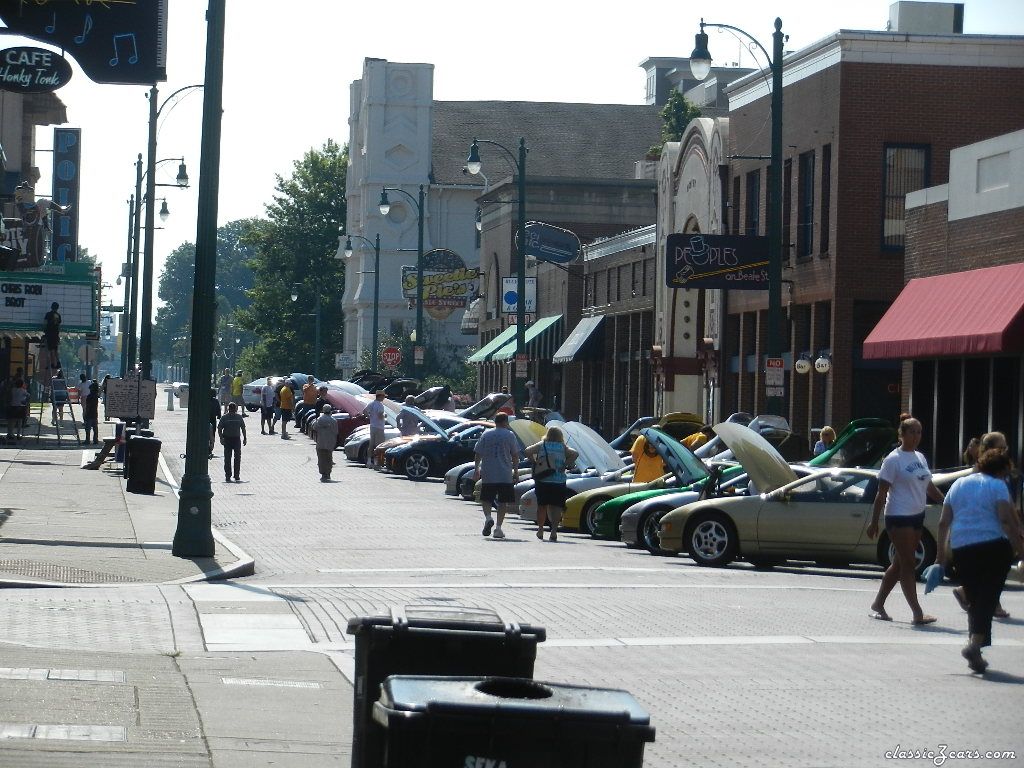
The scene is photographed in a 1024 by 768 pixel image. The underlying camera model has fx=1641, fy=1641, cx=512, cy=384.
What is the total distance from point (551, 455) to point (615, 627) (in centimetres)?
958

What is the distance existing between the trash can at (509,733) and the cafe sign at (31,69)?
721 inches

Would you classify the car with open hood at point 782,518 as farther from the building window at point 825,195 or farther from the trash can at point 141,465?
the building window at point 825,195

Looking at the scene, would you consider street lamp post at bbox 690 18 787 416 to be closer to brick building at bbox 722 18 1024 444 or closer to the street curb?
brick building at bbox 722 18 1024 444

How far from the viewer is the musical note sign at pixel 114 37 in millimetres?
21250

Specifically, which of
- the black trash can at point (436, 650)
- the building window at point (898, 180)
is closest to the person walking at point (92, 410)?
the building window at point (898, 180)

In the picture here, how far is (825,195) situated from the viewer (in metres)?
39.0

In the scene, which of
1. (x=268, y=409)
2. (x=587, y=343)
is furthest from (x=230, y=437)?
(x=587, y=343)

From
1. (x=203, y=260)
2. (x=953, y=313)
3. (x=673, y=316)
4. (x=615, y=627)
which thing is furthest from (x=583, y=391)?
(x=615, y=627)

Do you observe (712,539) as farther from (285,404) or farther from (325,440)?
(285,404)

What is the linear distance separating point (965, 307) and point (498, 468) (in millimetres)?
9378

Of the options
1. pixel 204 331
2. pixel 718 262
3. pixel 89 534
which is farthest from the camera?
pixel 718 262

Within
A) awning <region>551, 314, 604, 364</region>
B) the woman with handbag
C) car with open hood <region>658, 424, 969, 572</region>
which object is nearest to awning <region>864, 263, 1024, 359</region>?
car with open hood <region>658, 424, 969, 572</region>

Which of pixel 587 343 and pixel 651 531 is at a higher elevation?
pixel 587 343

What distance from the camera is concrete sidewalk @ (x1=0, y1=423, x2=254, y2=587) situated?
53.6 feet
